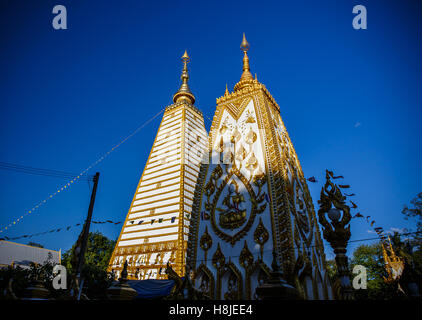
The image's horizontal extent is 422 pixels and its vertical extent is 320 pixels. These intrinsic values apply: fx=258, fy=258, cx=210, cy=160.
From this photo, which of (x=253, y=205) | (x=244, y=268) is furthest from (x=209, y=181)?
(x=244, y=268)

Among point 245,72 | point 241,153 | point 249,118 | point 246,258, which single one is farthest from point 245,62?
point 246,258

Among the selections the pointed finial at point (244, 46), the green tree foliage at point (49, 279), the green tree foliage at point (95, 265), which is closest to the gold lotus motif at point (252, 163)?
the green tree foliage at point (49, 279)

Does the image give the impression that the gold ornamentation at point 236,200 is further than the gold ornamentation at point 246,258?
Yes

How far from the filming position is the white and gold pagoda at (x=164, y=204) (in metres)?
23.0

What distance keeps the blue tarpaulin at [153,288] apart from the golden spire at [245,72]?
16219 millimetres

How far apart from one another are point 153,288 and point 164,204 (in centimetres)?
1045

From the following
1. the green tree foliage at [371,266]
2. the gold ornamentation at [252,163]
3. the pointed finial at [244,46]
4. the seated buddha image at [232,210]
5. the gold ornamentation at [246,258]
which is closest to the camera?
the gold ornamentation at [246,258]

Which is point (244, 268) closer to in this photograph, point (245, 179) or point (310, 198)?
point (245, 179)

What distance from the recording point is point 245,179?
16375mm

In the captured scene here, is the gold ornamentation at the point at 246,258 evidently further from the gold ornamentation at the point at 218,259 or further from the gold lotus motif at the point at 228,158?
the gold lotus motif at the point at 228,158

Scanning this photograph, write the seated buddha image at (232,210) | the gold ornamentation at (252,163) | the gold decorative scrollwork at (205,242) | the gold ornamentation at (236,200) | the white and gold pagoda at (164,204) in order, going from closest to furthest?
the gold ornamentation at (236,200), the seated buddha image at (232,210), the gold decorative scrollwork at (205,242), the gold ornamentation at (252,163), the white and gold pagoda at (164,204)

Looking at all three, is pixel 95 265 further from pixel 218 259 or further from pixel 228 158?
pixel 228 158

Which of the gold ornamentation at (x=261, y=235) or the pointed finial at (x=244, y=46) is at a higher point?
the pointed finial at (x=244, y=46)
